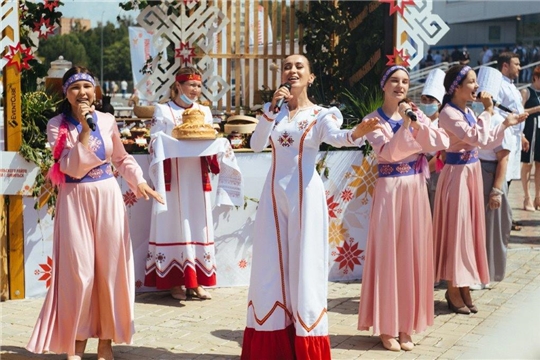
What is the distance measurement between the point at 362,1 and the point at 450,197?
3.76 metres

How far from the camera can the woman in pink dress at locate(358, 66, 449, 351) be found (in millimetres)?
5211

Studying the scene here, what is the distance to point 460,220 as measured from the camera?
608 cm

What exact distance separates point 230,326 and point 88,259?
1372 millimetres

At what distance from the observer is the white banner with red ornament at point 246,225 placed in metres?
6.43

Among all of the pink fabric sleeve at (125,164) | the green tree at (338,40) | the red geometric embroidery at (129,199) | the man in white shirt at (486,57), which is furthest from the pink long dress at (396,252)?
the man in white shirt at (486,57)

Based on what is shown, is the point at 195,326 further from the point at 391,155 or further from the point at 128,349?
the point at 391,155

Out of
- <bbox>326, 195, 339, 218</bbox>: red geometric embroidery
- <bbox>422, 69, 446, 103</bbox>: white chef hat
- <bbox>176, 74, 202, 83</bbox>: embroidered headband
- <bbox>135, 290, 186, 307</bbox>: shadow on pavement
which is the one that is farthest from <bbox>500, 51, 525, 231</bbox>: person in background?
<bbox>135, 290, 186, 307</bbox>: shadow on pavement

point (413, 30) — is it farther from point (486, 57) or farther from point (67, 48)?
point (67, 48)

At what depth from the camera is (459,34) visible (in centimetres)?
3322

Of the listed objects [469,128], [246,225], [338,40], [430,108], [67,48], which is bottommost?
[246,225]

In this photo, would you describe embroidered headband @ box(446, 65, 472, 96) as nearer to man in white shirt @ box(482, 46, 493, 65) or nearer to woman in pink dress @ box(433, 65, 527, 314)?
woman in pink dress @ box(433, 65, 527, 314)

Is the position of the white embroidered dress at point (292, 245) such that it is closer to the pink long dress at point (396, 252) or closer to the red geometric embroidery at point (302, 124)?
the red geometric embroidery at point (302, 124)

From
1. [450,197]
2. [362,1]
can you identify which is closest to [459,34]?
[362,1]

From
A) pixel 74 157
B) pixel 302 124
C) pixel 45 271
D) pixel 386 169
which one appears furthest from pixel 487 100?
pixel 45 271
